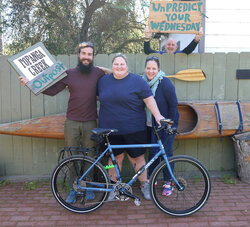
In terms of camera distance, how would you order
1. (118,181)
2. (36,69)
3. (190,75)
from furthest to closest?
(190,75)
(36,69)
(118,181)

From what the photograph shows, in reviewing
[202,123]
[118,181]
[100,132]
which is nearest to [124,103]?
[100,132]

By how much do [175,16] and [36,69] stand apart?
2196mm

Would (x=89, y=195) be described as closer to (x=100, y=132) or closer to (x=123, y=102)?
(x=100, y=132)

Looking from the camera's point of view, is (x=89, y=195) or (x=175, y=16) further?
(x=175, y=16)

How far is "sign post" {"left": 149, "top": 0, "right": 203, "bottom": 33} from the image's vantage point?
12.4ft

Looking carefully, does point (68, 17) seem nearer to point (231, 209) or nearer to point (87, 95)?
point (87, 95)

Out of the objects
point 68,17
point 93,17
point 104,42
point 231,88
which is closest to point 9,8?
point 68,17

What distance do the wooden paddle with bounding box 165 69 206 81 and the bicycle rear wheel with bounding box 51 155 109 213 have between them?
1.96 metres

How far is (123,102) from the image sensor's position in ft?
9.63

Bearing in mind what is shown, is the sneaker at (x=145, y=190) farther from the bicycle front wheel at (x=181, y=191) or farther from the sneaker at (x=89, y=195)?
the sneaker at (x=89, y=195)

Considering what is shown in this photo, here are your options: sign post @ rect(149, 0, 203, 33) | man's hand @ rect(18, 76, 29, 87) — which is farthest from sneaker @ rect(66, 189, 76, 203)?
sign post @ rect(149, 0, 203, 33)

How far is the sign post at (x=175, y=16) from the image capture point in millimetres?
3766

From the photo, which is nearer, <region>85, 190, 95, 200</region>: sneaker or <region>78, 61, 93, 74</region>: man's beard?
<region>85, 190, 95, 200</region>: sneaker

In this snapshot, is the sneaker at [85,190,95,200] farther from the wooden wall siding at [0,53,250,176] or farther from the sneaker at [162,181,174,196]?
the wooden wall siding at [0,53,250,176]
